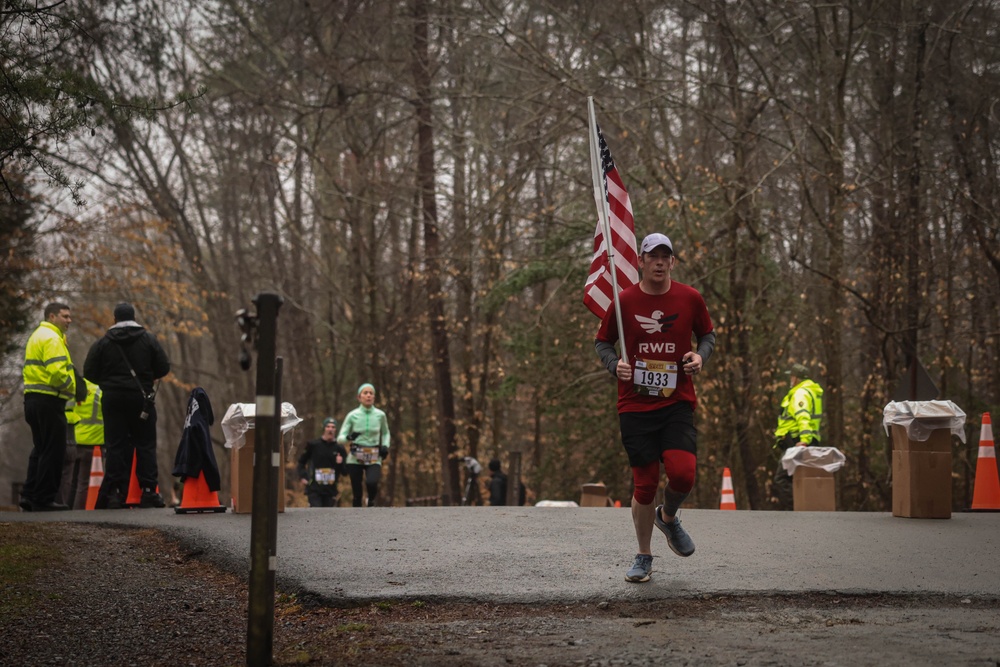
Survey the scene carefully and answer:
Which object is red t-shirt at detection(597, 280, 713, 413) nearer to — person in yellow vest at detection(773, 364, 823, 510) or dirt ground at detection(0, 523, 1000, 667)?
dirt ground at detection(0, 523, 1000, 667)

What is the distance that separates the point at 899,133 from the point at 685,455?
Answer: 1813 centimetres

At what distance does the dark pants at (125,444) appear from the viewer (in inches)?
558

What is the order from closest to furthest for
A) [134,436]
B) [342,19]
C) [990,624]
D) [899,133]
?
[990,624]
[134,436]
[899,133]
[342,19]

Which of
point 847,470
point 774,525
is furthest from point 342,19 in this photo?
point 774,525

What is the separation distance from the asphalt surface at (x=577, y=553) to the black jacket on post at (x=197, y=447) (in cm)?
61

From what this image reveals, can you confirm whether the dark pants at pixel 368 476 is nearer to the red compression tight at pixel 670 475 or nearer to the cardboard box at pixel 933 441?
the cardboard box at pixel 933 441

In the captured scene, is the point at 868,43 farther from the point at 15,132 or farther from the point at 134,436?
the point at 15,132

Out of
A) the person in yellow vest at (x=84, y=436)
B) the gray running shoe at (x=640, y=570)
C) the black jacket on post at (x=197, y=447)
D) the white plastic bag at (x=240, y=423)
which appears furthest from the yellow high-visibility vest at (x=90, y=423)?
the gray running shoe at (x=640, y=570)

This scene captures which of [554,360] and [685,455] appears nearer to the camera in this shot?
[685,455]

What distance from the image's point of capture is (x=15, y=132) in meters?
8.57

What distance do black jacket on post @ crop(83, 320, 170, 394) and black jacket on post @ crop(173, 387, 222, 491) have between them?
76 cm

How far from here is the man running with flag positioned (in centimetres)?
772

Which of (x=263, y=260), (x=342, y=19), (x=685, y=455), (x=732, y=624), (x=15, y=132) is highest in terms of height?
(x=342, y=19)

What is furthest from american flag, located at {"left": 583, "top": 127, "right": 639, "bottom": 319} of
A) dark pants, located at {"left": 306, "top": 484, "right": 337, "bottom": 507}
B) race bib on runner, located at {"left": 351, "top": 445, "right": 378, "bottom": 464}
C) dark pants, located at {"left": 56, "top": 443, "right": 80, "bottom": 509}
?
dark pants, located at {"left": 306, "top": 484, "right": 337, "bottom": 507}
